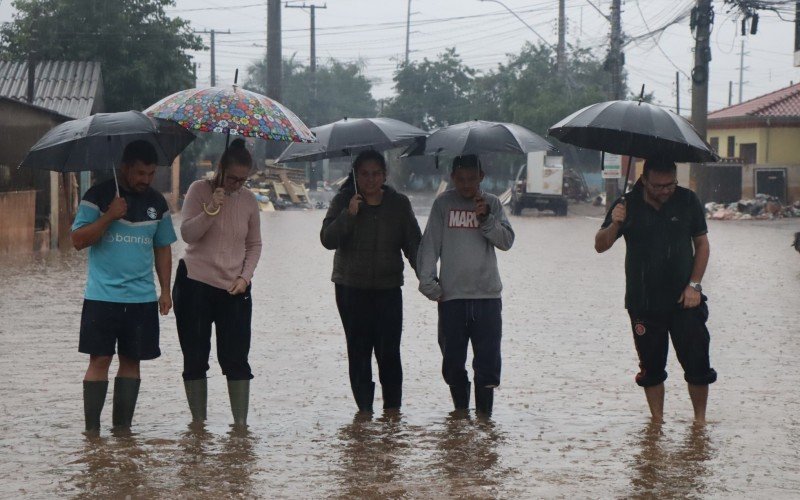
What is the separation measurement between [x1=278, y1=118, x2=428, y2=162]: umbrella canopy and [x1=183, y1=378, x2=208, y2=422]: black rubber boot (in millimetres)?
1465

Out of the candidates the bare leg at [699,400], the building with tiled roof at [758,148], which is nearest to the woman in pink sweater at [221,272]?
the bare leg at [699,400]

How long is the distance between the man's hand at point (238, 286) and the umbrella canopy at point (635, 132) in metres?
1.89

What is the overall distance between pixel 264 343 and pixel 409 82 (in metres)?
63.1

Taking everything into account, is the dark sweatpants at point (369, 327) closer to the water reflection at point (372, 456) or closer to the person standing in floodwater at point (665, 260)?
the water reflection at point (372, 456)

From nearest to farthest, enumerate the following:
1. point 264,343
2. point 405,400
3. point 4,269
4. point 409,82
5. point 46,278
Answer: point 405,400, point 264,343, point 46,278, point 4,269, point 409,82

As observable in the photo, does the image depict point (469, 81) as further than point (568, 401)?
Yes

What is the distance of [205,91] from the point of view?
22.1 feet

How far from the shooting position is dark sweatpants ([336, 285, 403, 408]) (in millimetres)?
7125

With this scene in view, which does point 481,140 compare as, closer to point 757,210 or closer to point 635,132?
point 635,132

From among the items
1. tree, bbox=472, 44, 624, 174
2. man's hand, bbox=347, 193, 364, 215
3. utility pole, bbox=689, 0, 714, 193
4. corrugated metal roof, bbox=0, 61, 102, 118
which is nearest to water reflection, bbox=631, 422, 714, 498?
man's hand, bbox=347, 193, 364, 215

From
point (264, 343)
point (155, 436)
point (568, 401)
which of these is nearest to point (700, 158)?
point (568, 401)

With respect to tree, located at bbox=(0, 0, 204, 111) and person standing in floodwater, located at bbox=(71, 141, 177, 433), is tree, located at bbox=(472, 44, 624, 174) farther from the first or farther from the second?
person standing in floodwater, located at bbox=(71, 141, 177, 433)

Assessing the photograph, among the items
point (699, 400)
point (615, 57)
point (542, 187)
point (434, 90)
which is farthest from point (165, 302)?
point (434, 90)

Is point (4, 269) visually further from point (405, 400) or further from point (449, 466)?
point (449, 466)
